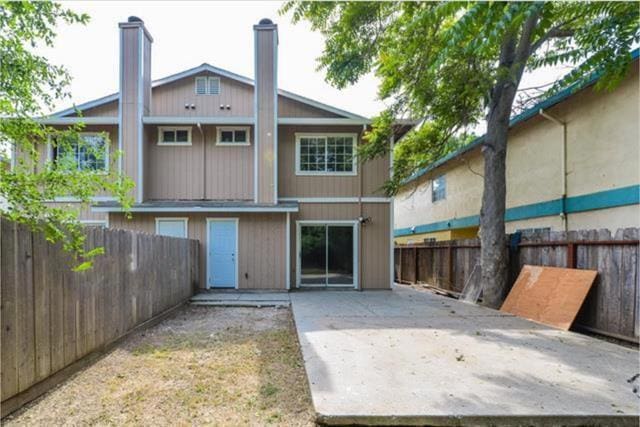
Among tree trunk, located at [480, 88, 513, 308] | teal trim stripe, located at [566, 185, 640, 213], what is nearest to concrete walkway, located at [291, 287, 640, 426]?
tree trunk, located at [480, 88, 513, 308]

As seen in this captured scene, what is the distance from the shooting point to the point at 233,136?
36.7 feet

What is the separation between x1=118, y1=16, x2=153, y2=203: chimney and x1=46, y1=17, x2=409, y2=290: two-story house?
0.10 feet

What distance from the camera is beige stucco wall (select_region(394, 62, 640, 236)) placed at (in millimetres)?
6594

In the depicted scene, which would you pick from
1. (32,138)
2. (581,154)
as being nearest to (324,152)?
(581,154)

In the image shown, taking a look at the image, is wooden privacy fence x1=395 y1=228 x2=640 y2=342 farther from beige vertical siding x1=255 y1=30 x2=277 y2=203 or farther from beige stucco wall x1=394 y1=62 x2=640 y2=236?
beige vertical siding x1=255 y1=30 x2=277 y2=203

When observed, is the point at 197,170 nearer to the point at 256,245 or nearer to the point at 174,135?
the point at 174,135

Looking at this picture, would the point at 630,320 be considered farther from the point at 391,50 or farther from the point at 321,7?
the point at 321,7

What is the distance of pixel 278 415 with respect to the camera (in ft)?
10.1

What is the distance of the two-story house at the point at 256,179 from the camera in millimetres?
10516

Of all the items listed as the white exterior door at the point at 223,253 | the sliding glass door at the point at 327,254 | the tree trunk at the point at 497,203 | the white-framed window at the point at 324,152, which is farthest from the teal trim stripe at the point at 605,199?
the white exterior door at the point at 223,253

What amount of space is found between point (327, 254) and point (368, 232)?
1432mm

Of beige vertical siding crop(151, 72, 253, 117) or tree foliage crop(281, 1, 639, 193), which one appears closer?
tree foliage crop(281, 1, 639, 193)

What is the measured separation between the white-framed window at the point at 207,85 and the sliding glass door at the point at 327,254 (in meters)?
5.38

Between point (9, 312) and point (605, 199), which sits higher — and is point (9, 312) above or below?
below
